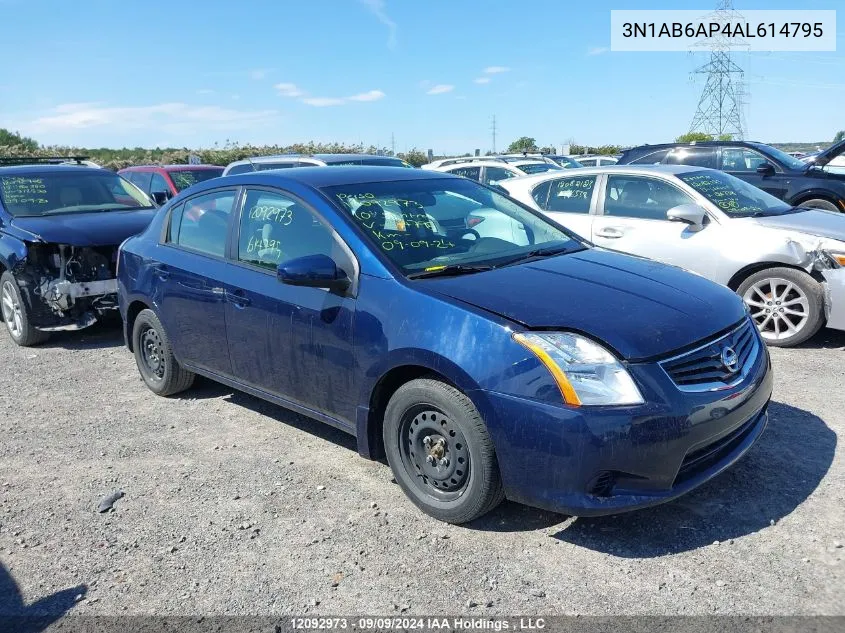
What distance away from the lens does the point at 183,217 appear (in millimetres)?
5207

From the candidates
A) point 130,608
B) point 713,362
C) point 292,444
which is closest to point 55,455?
point 292,444

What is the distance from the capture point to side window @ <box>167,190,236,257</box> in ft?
15.6

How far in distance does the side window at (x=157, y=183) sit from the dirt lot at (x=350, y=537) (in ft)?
29.0

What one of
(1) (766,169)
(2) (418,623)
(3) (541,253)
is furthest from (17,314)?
(1) (766,169)

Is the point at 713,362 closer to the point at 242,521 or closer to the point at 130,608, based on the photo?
the point at 242,521

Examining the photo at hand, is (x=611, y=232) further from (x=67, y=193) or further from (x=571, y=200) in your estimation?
(x=67, y=193)

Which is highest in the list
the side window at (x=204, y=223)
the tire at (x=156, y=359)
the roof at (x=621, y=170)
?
the roof at (x=621, y=170)

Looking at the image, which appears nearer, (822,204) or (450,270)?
(450,270)

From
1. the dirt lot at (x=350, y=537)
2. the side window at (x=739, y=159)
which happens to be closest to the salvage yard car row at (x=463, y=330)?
the dirt lot at (x=350, y=537)

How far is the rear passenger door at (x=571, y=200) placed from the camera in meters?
7.41

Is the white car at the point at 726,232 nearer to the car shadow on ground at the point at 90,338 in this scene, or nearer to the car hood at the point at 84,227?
the car hood at the point at 84,227

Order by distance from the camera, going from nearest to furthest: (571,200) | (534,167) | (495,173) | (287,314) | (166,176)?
1. (287,314)
2. (571,200)
3. (166,176)
4. (495,173)
5. (534,167)

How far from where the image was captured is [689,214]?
6.54 meters

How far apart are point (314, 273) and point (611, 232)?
166 inches
